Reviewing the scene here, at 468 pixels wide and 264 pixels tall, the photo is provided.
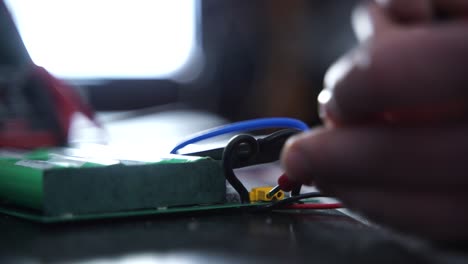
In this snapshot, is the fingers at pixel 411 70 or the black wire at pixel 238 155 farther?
the black wire at pixel 238 155

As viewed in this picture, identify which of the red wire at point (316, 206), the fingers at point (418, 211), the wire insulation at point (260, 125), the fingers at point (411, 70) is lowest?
the red wire at point (316, 206)

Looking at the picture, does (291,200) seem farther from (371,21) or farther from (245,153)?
(371,21)

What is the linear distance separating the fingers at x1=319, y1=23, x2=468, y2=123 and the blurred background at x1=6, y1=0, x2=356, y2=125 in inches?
56.6

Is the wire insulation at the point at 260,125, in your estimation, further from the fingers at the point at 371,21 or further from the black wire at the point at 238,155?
the fingers at the point at 371,21

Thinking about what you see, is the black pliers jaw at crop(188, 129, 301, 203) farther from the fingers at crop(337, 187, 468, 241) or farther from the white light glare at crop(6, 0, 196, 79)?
the white light glare at crop(6, 0, 196, 79)

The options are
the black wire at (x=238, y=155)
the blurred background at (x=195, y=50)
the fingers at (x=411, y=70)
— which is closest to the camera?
the fingers at (x=411, y=70)

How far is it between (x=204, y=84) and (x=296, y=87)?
0.35 meters

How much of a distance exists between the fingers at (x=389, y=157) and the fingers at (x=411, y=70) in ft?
0.06

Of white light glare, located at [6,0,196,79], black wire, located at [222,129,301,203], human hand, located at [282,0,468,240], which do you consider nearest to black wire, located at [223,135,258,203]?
A: black wire, located at [222,129,301,203]

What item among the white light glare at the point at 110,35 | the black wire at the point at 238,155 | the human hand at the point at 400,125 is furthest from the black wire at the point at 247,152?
the white light glare at the point at 110,35

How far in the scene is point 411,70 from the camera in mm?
271

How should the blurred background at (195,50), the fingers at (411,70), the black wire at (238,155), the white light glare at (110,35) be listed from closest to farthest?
the fingers at (411,70) → the black wire at (238,155) → the white light glare at (110,35) → the blurred background at (195,50)

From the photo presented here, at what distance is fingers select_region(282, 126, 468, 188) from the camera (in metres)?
0.29

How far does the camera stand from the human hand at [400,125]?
0.27 metres
